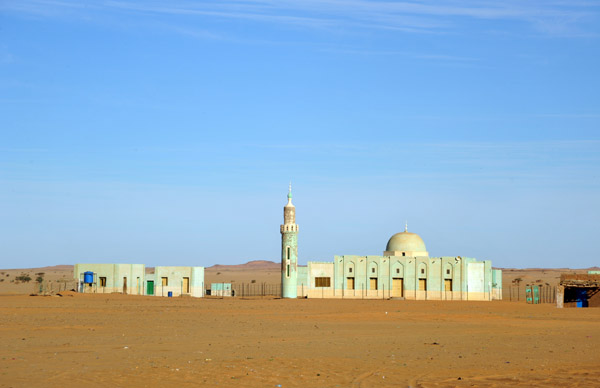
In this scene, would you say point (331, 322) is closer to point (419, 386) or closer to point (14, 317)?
point (14, 317)

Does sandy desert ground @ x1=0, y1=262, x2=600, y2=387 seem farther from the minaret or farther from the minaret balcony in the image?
the minaret balcony

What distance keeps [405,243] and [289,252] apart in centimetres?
1186

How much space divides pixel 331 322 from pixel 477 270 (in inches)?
1308

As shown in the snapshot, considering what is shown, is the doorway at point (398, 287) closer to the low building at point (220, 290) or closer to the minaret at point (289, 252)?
the minaret at point (289, 252)

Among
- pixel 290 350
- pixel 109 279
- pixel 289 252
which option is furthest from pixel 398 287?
pixel 290 350

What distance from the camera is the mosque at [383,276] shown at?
65625mm

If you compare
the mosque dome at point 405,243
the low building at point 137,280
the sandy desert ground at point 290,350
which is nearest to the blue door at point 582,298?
the sandy desert ground at point 290,350

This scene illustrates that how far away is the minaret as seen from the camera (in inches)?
2611

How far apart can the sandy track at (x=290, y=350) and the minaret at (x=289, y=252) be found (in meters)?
26.3

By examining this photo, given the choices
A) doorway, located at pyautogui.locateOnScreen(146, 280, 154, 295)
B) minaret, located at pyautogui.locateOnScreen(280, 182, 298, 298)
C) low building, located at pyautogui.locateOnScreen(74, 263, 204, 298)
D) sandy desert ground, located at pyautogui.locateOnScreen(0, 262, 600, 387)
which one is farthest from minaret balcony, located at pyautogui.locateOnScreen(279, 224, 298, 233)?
sandy desert ground, located at pyautogui.locateOnScreen(0, 262, 600, 387)

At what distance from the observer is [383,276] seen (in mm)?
67500

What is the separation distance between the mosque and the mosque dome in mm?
2905

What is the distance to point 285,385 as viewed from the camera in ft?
53.6

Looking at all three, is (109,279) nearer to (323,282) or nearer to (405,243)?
(323,282)
